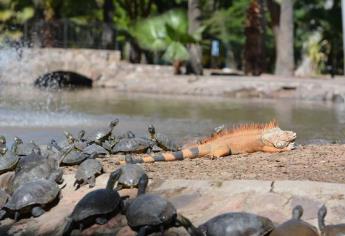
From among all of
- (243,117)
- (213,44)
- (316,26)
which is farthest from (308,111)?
(316,26)

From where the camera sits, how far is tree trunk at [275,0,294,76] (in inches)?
1105

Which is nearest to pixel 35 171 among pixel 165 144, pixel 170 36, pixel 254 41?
pixel 165 144

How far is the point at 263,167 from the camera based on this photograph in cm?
733

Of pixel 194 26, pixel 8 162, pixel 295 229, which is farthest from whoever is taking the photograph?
pixel 194 26

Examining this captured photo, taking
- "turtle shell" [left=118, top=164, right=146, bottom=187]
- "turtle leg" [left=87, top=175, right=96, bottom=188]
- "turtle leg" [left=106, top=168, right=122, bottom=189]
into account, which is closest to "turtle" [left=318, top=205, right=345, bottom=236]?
"turtle shell" [left=118, top=164, right=146, bottom=187]

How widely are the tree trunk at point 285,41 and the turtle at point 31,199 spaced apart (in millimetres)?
22260

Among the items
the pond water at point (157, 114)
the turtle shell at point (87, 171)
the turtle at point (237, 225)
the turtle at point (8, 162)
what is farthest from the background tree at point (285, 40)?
the turtle at point (237, 225)

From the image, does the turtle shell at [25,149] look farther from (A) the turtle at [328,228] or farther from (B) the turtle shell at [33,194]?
(A) the turtle at [328,228]

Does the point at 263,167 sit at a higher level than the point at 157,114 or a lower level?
higher

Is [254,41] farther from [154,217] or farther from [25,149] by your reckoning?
[154,217]

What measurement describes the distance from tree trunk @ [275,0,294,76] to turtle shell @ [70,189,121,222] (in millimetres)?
22624

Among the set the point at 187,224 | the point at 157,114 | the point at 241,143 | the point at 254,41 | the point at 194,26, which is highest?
the point at 194,26

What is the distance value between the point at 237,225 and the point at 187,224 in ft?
1.50

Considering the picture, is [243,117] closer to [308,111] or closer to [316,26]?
[308,111]
